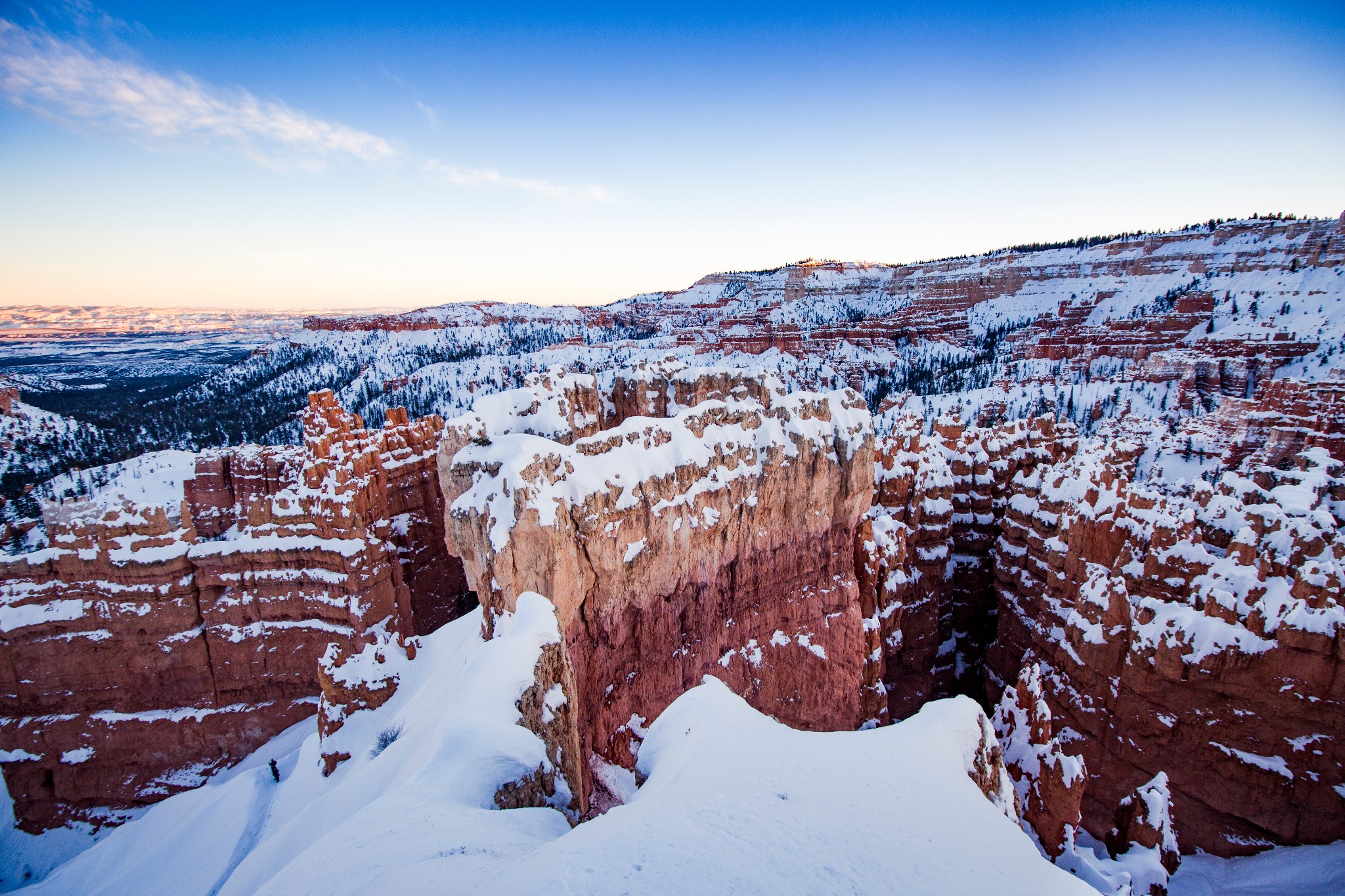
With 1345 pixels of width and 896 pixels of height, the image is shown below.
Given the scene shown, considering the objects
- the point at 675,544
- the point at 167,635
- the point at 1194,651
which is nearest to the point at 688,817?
the point at 675,544

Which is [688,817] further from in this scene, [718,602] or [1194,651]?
[1194,651]

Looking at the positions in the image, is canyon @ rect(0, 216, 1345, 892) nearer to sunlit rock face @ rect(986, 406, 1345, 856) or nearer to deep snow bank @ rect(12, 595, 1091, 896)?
sunlit rock face @ rect(986, 406, 1345, 856)

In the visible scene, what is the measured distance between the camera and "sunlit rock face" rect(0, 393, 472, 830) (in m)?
13.8

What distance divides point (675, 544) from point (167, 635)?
14706mm

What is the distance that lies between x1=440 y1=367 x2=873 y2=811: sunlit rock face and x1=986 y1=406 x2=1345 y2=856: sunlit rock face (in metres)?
4.69

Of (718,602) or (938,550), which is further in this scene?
(938,550)

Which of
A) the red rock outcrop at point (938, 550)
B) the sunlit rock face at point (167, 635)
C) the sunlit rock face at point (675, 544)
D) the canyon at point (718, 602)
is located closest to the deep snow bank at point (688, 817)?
the canyon at point (718, 602)

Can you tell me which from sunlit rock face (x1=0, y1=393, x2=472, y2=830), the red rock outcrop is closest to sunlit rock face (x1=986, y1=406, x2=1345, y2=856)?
the red rock outcrop

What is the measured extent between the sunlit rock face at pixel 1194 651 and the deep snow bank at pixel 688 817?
6.32m

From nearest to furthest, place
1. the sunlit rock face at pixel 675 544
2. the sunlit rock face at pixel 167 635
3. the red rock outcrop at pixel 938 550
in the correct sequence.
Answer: the sunlit rock face at pixel 675 544 < the sunlit rock face at pixel 167 635 < the red rock outcrop at pixel 938 550

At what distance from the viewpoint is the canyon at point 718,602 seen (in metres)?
8.49

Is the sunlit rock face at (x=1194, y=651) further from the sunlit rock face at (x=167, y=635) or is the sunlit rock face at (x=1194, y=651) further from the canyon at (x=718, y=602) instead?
the sunlit rock face at (x=167, y=635)

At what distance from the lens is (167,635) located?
14273 mm

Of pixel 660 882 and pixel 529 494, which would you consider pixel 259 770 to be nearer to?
pixel 529 494
